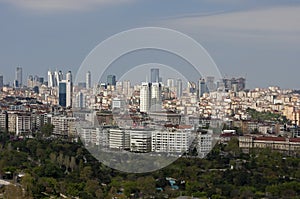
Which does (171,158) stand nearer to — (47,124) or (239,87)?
(47,124)

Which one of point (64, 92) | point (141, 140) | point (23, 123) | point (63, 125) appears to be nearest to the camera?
point (141, 140)

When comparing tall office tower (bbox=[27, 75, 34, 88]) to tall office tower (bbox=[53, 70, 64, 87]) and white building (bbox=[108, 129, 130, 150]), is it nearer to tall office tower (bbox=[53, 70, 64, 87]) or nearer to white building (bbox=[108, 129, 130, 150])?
tall office tower (bbox=[53, 70, 64, 87])

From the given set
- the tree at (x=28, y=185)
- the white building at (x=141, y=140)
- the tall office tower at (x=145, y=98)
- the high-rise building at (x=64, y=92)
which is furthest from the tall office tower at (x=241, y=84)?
the tree at (x=28, y=185)

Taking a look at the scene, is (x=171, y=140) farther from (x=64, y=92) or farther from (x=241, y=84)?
(x=241, y=84)

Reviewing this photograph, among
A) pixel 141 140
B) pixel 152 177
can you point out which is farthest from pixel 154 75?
pixel 141 140

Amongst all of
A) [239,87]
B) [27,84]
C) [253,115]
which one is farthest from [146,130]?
[27,84]
